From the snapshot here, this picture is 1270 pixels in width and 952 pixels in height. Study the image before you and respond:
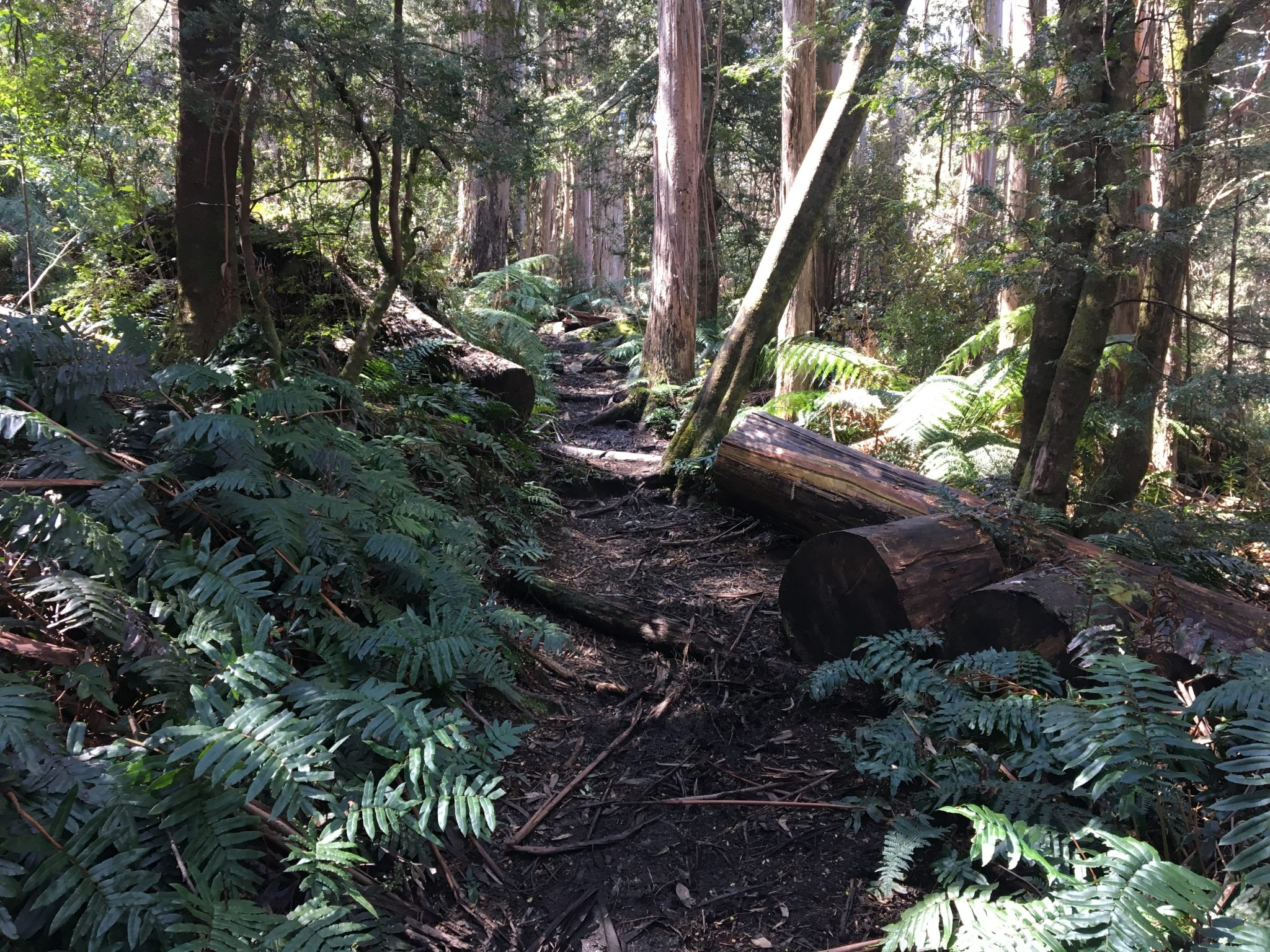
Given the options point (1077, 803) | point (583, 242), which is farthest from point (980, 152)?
point (583, 242)

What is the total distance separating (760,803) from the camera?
9.41 feet

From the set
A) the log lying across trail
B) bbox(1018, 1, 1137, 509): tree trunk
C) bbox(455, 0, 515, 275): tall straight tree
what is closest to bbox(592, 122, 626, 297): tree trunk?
bbox(455, 0, 515, 275): tall straight tree

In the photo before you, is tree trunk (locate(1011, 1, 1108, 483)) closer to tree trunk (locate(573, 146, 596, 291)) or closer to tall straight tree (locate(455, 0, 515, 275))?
tall straight tree (locate(455, 0, 515, 275))

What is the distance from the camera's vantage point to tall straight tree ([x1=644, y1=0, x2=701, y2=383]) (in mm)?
8938

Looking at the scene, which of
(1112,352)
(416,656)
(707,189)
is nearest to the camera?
(416,656)

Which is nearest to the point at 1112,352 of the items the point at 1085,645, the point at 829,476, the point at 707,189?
the point at 829,476

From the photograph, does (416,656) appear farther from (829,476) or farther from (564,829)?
(829,476)

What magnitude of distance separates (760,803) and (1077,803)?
1.06 metres

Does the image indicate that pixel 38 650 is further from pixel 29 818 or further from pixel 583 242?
pixel 583 242

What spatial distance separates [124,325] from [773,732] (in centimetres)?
333

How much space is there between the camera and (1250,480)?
7.00 meters

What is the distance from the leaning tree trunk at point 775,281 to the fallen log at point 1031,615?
3.37 m

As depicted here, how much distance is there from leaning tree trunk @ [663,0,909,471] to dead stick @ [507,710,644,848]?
3.54 meters

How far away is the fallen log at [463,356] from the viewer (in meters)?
6.45
